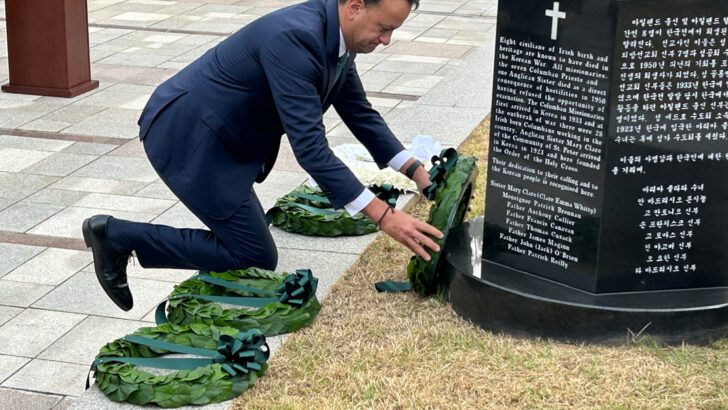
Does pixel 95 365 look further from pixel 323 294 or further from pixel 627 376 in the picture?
pixel 627 376

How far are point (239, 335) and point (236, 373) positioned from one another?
0.18 meters

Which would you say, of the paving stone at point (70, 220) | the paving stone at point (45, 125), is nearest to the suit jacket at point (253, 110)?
the paving stone at point (70, 220)

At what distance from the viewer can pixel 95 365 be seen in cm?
385

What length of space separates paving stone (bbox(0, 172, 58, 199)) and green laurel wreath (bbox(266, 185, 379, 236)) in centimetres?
189

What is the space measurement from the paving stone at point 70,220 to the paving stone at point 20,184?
0.46 metres

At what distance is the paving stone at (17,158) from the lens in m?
7.01

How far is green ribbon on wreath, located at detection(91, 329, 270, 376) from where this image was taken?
381 cm

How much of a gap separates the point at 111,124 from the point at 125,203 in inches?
75.1

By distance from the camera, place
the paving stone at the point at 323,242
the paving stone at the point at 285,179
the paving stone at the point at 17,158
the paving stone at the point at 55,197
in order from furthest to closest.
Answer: the paving stone at the point at 17,158 < the paving stone at the point at 285,179 < the paving stone at the point at 55,197 < the paving stone at the point at 323,242

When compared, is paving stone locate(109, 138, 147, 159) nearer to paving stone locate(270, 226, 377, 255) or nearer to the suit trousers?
paving stone locate(270, 226, 377, 255)

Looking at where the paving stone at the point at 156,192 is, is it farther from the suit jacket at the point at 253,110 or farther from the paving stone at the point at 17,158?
the suit jacket at the point at 253,110

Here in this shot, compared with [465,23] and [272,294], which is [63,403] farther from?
[465,23]

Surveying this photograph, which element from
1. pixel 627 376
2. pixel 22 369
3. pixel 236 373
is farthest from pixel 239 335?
pixel 627 376

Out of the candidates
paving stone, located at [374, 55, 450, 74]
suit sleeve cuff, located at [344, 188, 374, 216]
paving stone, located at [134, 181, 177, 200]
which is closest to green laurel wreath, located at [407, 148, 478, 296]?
suit sleeve cuff, located at [344, 188, 374, 216]
